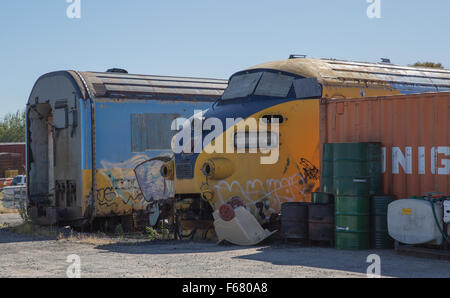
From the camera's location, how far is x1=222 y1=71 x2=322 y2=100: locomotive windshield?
39.3 feet

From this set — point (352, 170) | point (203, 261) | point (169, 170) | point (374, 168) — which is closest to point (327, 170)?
point (352, 170)

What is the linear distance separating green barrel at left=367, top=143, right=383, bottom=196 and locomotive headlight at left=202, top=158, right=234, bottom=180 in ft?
8.67

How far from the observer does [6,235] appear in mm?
15148

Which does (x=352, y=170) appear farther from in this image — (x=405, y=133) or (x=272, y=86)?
(x=272, y=86)

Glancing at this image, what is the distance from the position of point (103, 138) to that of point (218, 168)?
4.33 m

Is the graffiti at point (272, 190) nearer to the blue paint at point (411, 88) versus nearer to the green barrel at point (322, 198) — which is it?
the green barrel at point (322, 198)

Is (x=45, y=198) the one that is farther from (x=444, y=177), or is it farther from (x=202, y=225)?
(x=444, y=177)

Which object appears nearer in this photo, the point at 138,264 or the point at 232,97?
the point at 138,264

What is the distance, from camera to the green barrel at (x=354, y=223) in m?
10.3

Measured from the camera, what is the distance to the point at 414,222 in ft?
31.1

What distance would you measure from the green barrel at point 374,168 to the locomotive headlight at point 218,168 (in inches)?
104

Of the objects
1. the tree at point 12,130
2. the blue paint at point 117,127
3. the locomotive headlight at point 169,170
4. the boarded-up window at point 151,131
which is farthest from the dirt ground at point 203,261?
the tree at point 12,130
